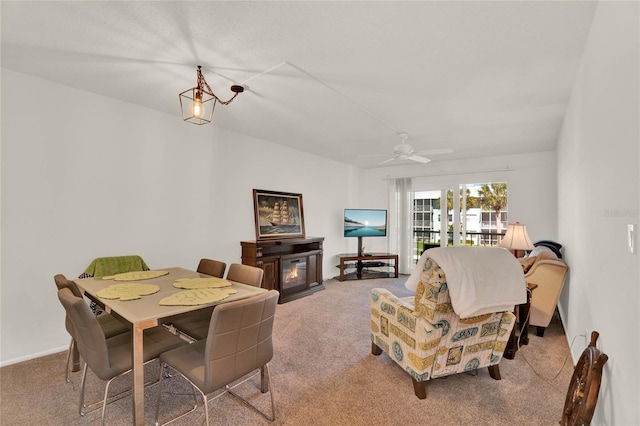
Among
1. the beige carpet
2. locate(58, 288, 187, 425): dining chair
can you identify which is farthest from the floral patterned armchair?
locate(58, 288, 187, 425): dining chair

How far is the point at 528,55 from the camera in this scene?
2.18m

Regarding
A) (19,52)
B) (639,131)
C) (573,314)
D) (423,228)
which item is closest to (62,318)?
(19,52)

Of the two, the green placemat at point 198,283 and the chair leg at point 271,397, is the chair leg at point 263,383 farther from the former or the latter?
the green placemat at point 198,283

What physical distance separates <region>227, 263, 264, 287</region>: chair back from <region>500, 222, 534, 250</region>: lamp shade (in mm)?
3500

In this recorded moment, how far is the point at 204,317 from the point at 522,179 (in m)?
5.67

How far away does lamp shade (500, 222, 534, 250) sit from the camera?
401 cm

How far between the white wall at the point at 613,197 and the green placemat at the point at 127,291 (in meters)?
2.61

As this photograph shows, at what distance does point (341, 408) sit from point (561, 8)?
9.28 ft

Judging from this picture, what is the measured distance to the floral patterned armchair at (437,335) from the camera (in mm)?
2012

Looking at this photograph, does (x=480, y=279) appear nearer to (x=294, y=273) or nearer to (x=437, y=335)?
(x=437, y=335)

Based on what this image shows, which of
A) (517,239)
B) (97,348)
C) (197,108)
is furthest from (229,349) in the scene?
(517,239)

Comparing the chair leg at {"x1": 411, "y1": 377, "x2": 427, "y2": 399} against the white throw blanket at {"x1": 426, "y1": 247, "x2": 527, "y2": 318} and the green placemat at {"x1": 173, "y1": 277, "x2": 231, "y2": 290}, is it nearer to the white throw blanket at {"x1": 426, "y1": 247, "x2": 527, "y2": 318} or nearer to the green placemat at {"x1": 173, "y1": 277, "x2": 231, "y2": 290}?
the white throw blanket at {"x1": 426, "y1": 247, "x2": 527, "y2": 318}

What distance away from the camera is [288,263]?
4.65 m

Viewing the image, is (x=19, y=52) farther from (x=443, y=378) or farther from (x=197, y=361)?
(x=443, y=378)
